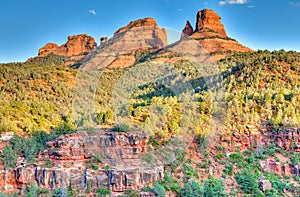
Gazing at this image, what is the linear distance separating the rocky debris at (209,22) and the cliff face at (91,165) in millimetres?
58941

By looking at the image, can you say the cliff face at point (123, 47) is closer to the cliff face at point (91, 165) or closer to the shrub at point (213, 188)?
the cliff face at point (91, 165)

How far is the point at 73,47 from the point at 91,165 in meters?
79.8

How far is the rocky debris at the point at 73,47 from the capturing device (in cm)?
9881

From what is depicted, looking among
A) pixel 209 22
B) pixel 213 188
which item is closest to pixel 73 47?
pixel 209 22

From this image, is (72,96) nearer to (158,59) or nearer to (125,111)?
(125,111)

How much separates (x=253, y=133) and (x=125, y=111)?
9481 millimetres

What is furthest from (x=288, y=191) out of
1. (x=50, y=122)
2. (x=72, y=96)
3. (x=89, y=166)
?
(x=72, y=96)

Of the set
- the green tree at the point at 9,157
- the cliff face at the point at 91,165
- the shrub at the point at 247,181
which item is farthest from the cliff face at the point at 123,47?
the shrub at the point at 247,181

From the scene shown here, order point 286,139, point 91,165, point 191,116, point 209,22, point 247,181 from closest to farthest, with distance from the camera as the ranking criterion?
point 91,165 → point 247,181 → point 286,139 → point 191,116 → point 209,22

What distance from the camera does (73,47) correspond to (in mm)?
100375

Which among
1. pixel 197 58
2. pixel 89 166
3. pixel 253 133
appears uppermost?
pixel 197 58

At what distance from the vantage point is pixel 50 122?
30297mm

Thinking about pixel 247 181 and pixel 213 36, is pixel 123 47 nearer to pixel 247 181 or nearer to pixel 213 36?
pixel 213 36

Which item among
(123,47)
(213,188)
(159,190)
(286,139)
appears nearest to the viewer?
(159,190)
